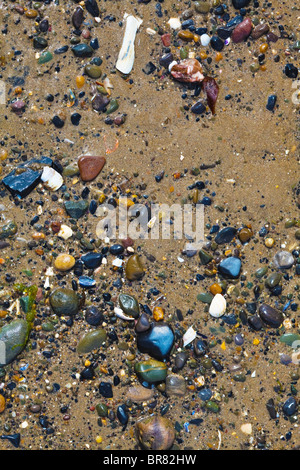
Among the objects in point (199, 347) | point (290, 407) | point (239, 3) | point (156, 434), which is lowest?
point (156, 434)

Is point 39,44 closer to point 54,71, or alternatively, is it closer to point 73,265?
point 54,71

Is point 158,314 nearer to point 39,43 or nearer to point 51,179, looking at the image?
point 51,179

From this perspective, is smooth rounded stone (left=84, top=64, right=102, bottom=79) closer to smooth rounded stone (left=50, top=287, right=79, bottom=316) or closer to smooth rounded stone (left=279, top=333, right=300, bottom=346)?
smooth rounded stone (left=50, top=287, right=79, bottom=316)

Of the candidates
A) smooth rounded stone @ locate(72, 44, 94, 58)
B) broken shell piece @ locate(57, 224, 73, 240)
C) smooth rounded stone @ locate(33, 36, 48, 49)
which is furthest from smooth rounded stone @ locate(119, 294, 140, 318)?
smooth rounded stone @ locate(33, 36, 48, 49)

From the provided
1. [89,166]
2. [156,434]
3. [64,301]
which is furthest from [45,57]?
[156,434]

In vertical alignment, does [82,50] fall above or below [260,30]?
below

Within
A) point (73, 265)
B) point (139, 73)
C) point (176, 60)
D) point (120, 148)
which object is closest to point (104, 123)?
point (120, 148)

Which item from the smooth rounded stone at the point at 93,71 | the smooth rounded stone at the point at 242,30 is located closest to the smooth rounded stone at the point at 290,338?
the smooth rounded stone at the point at 242,30
